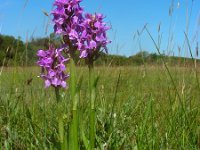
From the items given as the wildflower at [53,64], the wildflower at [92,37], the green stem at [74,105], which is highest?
the wildflower at [92,37]

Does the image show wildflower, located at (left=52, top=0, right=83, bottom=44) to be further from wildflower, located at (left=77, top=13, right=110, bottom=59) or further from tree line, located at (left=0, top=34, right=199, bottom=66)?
tree line, located at (left=0, top=34, right=199, bottom=66)

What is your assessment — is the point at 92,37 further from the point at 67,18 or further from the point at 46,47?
the point at 46,47

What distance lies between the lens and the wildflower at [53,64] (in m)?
A: 1.31

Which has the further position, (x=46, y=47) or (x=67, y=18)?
(x=46, y=47)

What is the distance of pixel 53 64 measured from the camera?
1329 mm

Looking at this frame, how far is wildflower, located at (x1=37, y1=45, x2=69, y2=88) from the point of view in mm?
1311

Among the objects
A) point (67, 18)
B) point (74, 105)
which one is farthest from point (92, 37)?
point (74, 105)

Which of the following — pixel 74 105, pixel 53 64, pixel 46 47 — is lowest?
pixel 74 105

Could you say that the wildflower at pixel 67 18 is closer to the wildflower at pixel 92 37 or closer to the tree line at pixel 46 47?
the wildflower at pixel 92 37

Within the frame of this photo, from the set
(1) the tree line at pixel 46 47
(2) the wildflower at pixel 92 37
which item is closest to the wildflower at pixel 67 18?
(2) the wildflower at pixel 92 37

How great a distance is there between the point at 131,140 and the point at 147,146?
0.87 feet

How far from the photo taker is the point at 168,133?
1821 millimetres

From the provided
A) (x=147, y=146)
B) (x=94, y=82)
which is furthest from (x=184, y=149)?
(x=94, y=82)

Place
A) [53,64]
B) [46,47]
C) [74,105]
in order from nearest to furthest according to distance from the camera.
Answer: [74,105] < [53,64] < [46,47]
